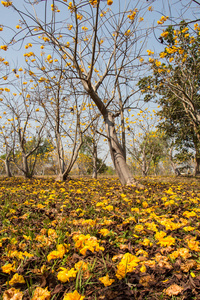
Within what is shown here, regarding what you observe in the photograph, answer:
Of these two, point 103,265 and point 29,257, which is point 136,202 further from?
point 29,257

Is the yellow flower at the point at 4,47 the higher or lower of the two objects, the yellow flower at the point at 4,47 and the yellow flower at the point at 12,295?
the higher

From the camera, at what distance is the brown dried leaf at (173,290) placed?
1003mm

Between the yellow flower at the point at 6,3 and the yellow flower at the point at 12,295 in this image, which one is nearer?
the yellow flower at the point at 12,295

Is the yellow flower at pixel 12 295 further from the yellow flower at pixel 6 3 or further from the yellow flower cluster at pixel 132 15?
the yellow flower cluster at pixel 132 15

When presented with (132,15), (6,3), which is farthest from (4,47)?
(132,15)

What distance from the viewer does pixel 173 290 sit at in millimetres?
1018

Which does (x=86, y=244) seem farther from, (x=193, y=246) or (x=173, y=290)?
(x=193, y=246)

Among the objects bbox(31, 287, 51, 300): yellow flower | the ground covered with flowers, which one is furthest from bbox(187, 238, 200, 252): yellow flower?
bbox(31, 287, 51, 300): yellow flower

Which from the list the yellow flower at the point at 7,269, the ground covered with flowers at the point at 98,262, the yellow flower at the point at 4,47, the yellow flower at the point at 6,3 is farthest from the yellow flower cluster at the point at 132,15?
the yellow flower at the point at 7,269

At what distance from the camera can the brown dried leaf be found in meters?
1.00

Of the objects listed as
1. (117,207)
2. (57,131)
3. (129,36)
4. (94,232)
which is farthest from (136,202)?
(57,131)

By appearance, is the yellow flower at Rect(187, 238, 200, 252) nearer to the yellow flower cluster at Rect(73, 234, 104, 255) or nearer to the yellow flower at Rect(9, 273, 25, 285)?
the yellow flower cluster at Rect(73, 234, 104, 255)

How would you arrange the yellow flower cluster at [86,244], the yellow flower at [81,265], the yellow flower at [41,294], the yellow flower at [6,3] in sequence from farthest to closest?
the yellow flower at [6,3]
the yellow flower cluster at [86,244]
the yellow flower at [81,265]
the yellow flower at [41,294]

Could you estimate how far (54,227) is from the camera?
6.25 ft
